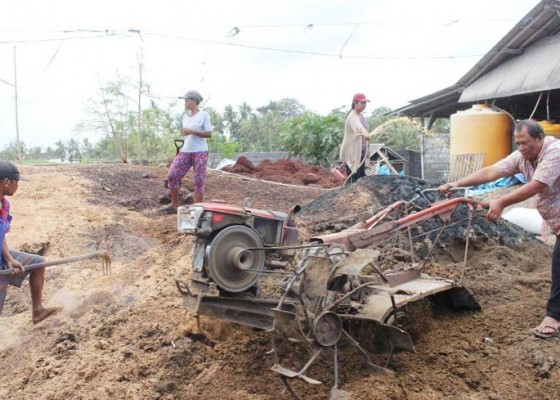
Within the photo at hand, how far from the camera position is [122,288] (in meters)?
5.64

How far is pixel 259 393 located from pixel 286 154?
69.9 feet

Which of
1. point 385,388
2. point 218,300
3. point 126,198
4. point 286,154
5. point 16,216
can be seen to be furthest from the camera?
point 286,154

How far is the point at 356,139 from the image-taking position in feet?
28.3

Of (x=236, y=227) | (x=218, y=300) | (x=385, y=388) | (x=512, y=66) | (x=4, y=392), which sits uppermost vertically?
(x=512, y=66)

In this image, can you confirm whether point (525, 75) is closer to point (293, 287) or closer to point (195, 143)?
point (195, 143)

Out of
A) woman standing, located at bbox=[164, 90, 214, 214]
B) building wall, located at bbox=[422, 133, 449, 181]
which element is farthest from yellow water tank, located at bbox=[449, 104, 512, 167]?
woman standing, located at bbox=[164, 90, 214, 214]

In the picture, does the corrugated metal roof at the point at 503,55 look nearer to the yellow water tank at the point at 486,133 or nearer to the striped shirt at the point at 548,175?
the yellow water tank at the point at 486,133

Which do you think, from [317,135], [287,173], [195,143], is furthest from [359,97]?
[317,135]

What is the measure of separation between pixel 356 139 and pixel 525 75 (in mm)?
3747

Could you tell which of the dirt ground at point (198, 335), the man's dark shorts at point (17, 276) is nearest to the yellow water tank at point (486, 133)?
the dirt ground at point (198, 335)

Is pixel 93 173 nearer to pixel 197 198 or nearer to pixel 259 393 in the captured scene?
pixel 197 198

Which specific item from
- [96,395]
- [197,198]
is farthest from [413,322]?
[197,198]

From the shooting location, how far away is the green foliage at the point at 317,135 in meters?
21.8

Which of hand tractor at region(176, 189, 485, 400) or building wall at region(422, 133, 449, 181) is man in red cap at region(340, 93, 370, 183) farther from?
building wall at region(422, 133, 449, 181)
